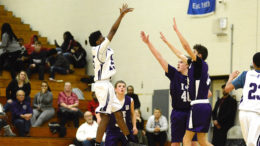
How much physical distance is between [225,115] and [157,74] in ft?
→ 10.4

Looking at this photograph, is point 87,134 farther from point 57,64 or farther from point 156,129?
point 57,64

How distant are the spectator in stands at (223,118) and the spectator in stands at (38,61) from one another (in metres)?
5.51

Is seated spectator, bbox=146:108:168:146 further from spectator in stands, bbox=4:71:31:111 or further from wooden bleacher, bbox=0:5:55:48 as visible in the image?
wooden bleacher, bbox=0:5:55:48

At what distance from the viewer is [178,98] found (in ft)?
24.6

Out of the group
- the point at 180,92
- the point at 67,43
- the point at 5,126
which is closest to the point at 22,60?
the point at 67,43

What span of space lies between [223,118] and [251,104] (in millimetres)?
6070

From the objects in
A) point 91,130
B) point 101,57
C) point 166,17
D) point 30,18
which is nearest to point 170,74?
point 101,57

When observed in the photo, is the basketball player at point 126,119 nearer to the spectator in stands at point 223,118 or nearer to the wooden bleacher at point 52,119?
the wooden bleacher at point 52,119

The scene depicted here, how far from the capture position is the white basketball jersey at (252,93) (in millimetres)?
6355

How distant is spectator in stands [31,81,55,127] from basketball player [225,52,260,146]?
7.08m

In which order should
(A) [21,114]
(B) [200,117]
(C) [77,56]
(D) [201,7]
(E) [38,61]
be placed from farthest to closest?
1. (C) [77,56]
2. (E) [38,61]
3. (D) [201,7]
4. (A) [21,114]
5. (B) [200,117]

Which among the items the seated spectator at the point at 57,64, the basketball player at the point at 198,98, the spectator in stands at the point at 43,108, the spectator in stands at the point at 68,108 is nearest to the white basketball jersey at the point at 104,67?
the basketball player at the point at 198,98

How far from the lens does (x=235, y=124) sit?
42.0ft

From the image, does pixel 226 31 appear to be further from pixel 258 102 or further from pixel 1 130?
pixel 258 102
